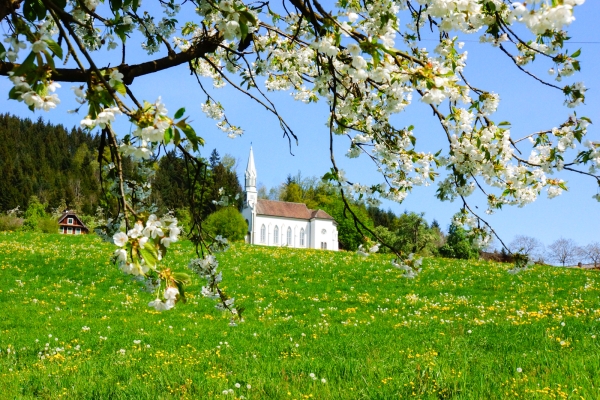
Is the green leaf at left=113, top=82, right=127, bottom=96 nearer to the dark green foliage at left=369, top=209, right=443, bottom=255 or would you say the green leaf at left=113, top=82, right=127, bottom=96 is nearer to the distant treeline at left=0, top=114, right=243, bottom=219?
the dark green foliage at left=369, top=209, right=443, bottom=255

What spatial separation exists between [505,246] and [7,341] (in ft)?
22.7

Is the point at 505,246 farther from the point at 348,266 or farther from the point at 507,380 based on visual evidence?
the point at 348,266

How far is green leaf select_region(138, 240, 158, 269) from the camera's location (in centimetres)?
171

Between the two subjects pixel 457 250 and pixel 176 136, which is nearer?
pixel 176 136

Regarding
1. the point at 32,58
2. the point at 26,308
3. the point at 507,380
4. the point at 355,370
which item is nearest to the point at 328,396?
the point at 355,370

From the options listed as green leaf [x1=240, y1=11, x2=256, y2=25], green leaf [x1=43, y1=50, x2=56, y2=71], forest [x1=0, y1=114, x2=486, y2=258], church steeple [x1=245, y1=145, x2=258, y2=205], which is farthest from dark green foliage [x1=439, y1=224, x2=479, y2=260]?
Result: green leaf [x1=43, y1=50, x2=56, y2=71]

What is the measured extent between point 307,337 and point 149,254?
5.51 metres

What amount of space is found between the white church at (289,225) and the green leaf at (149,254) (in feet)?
190

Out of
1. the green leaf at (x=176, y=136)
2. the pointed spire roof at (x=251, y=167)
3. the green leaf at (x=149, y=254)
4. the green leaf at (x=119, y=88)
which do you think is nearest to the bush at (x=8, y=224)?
the pointed spire roof at (x=251, y=167)

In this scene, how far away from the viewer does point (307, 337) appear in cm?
694

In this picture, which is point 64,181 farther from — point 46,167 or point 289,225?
point 289,225

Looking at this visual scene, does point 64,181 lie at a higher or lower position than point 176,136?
A: higher

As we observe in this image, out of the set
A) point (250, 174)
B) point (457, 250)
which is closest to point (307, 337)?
point (457, 250)

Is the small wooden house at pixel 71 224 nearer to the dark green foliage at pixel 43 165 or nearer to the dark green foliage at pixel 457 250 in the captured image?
the dark green foliage at pixel 43 165
